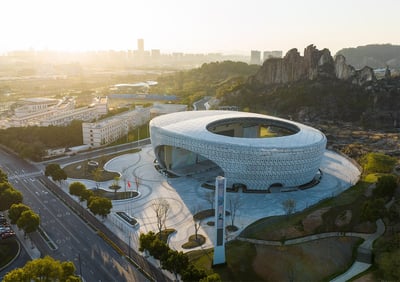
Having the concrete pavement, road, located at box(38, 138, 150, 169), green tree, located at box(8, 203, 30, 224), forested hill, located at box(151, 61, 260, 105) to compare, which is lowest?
the concrete pavement

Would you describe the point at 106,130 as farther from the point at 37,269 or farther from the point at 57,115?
the point at 37,269

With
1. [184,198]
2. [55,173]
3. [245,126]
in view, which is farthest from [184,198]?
[245,126]

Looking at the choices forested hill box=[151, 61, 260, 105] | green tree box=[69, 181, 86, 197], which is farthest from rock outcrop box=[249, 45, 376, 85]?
green tree box=[69, 181, 86, 197]

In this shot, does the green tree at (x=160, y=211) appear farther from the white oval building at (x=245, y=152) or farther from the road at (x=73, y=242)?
the white oval building at (x=245, y=152)

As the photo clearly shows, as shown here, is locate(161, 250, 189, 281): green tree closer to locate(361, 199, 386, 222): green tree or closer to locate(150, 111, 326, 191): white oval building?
locate(361, 199, 386, 222): green tree

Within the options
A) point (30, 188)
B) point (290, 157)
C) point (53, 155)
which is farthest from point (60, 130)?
point (290, 157)

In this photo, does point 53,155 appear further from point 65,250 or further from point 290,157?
point 290,157

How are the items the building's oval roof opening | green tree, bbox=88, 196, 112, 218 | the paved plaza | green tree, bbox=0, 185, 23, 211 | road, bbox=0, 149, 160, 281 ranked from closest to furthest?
road, bbox=0, 149, 160, 281
the paved plaza
green tree, bbox=88, 196, 112, 218
green tree, bbox=0, 185, 23, 211
the building's oval roof opening
